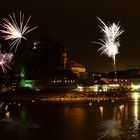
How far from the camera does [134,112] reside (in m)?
39.5

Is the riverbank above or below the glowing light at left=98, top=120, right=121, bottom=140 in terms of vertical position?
above

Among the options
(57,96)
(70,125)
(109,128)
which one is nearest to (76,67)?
(57,96)

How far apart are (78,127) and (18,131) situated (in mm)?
4083

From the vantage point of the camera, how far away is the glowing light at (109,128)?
86.0 ft

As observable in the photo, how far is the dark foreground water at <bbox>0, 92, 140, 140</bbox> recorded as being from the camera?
2644 cm

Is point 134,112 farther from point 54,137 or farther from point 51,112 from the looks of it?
point 54,137

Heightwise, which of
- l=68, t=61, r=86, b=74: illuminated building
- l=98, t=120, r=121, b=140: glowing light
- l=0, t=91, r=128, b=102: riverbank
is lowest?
l=98, t=120, r=121, b=140: glowing light

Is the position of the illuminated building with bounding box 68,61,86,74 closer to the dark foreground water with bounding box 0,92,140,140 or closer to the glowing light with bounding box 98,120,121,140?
the dark foreground water with bounding box 0,92,140,140

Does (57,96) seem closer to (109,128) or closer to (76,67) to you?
(109,128)

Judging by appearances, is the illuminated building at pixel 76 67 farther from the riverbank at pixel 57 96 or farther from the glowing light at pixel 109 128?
the glowing light at pixel 109 128

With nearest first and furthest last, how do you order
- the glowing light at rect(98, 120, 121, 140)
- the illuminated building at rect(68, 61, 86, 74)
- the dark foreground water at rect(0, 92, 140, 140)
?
the glowing light at rect(98, 120, 121, 140) → the dark foreground water at rect(0, 92, 140, 140) → the illuminated building at rect(68, 61, 86, 74)

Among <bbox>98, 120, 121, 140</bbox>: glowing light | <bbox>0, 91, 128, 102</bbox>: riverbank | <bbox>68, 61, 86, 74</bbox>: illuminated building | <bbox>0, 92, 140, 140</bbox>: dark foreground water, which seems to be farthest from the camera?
<bbox>68, 61, 86, 74</bbox>: illuminated building

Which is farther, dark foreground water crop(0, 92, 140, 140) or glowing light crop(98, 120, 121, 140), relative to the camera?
dark foreground water crop(0, 92, 140, 140)

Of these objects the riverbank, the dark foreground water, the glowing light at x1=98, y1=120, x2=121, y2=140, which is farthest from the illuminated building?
the glowing light at x1=98, y1=120, x2=121, y2=140
